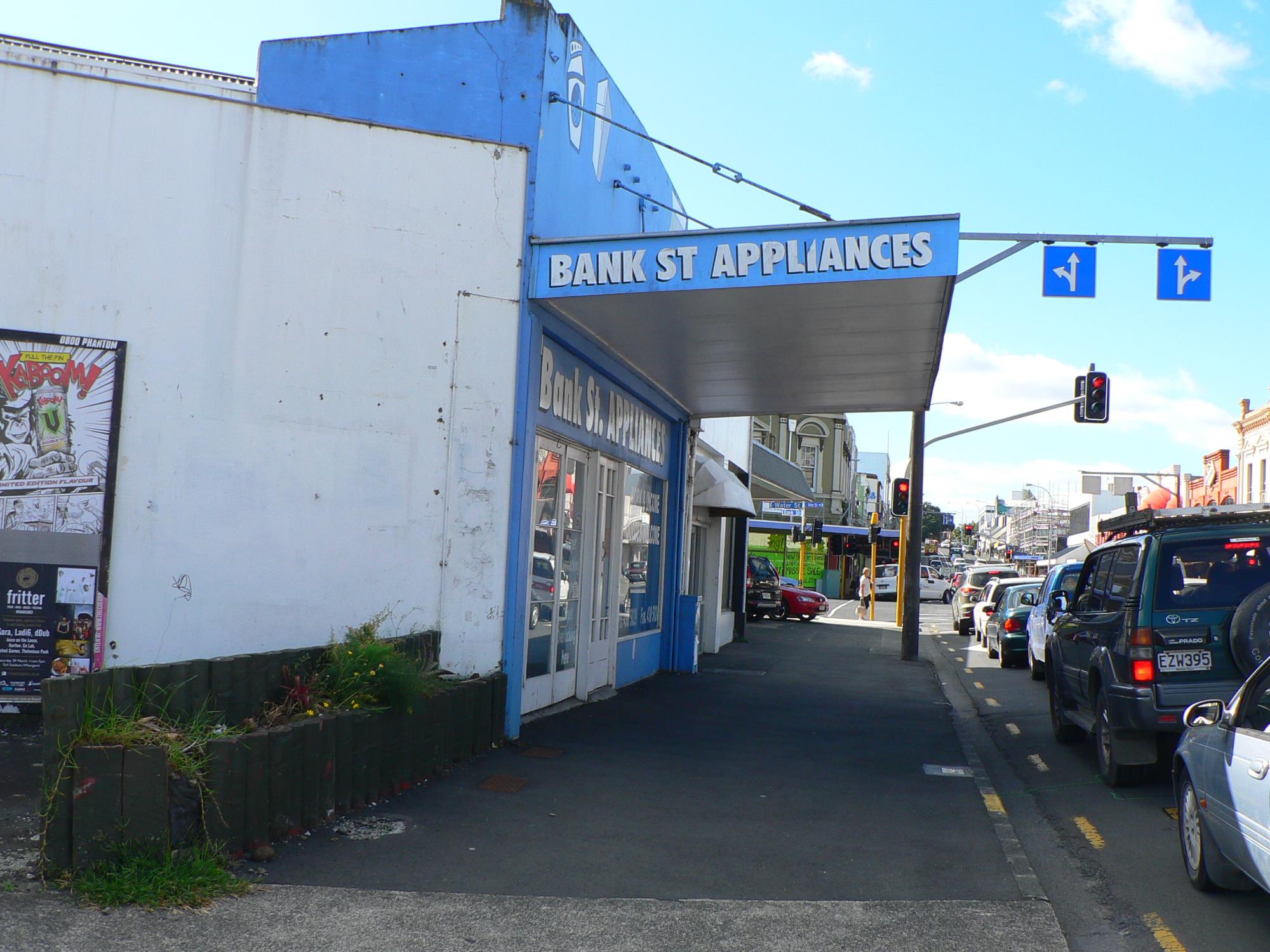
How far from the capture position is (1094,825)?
7.55 metres

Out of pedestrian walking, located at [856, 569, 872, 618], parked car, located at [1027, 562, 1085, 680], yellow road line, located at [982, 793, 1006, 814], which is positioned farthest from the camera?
pedestrian walking, located at [856, 569, 872, 618]

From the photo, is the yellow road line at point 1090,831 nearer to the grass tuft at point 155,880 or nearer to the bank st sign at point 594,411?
the grass tuft at point 155,880

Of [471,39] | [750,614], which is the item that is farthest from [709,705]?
[750,614]

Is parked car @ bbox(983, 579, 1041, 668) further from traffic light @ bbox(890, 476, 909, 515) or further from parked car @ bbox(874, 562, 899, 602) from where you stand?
parked car @ bbox(874, 562, 899, 602)

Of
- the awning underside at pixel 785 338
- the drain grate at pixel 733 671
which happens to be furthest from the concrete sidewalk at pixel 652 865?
the drain grate at pixel 733 671

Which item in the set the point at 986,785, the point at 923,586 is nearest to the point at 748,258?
the point at 986,785

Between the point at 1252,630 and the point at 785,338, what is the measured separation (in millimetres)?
5101

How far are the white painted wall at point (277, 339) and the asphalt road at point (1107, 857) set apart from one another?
451 centimetres

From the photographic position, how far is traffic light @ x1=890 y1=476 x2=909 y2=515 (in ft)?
77.7

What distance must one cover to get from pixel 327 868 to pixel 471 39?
737 cm

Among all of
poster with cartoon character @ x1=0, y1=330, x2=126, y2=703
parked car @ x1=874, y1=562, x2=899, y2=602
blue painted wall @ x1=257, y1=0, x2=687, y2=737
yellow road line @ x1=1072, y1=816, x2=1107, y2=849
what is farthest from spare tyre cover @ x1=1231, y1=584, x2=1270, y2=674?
parked car @ x1=874, y1=562, x2=899, y2=602

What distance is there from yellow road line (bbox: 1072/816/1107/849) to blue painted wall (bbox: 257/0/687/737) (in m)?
4.49

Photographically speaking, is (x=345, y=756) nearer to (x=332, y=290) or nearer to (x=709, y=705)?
(x=332, y=290)

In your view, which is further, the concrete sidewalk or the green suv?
the green suv
